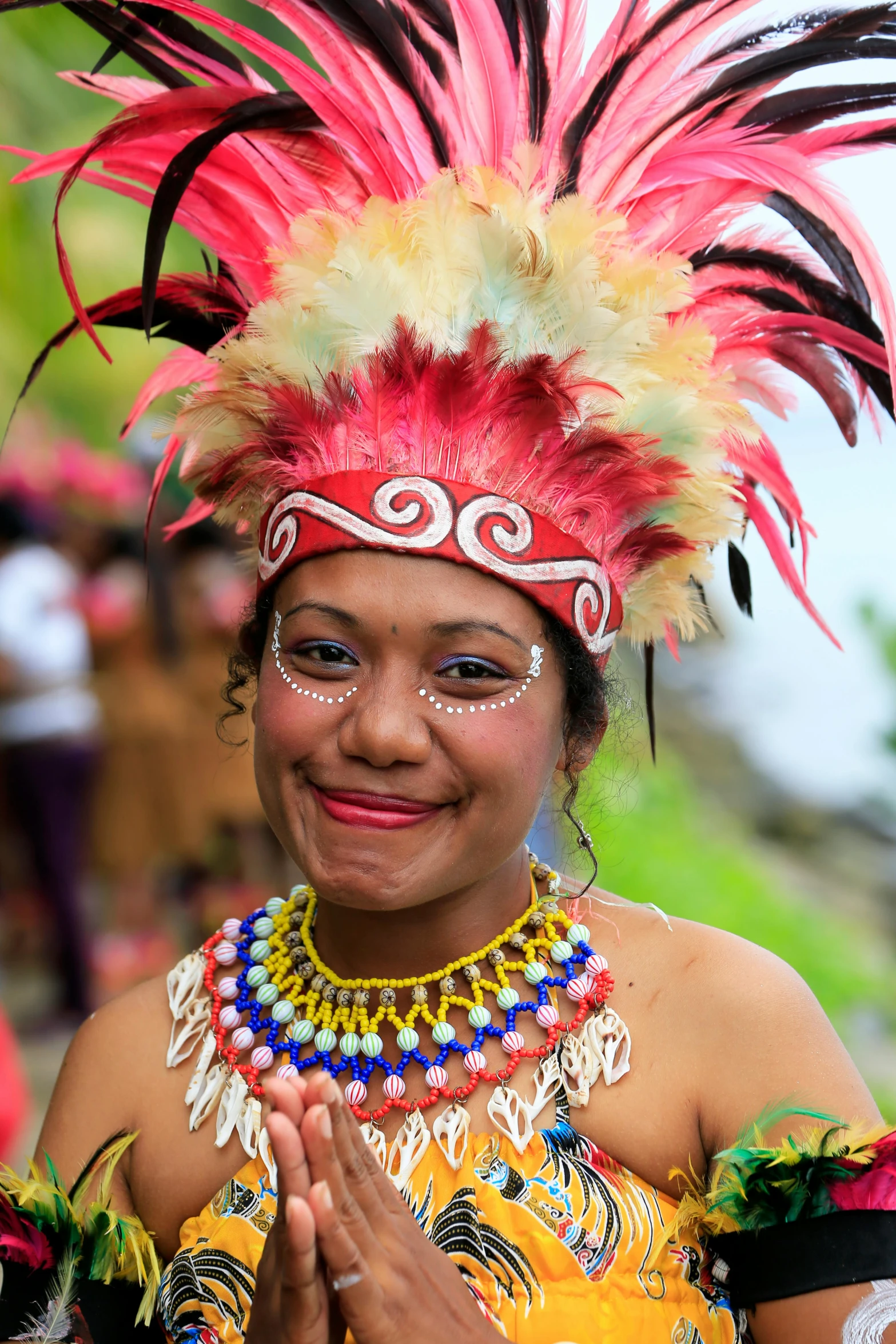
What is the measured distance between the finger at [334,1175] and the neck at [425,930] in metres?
0.54

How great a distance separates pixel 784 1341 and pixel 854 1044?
483cm

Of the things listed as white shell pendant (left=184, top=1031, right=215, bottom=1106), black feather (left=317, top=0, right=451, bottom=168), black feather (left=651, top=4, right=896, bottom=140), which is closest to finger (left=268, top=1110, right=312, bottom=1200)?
white shell pendant (left=184, top=1031, right=215, bottom=1106)

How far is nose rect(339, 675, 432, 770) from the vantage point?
74.2 inches

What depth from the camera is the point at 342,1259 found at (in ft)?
5.24

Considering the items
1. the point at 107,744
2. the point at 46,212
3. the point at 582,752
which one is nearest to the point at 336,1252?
the point at 582,752

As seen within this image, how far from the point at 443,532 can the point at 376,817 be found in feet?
1.47

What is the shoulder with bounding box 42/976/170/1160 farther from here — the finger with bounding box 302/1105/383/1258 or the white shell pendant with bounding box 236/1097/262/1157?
the finger with bounding box 302/1105/383/1258

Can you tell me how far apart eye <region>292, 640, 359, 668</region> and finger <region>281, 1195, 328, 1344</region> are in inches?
30.8

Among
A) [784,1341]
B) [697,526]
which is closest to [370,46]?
[697,526]

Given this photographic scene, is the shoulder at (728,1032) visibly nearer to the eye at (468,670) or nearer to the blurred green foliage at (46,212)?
→ the eye at (468,670)

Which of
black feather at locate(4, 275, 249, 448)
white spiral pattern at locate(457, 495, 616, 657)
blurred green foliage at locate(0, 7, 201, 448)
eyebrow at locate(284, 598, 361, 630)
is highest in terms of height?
blurred green foliage at locate(0, 7, 201, 448)

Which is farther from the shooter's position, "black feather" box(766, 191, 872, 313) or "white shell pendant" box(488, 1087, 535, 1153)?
"black feather" box(766, 191, 872, 313)

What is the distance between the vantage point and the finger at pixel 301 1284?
A: 5.10ft

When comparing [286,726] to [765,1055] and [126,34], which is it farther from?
[126,34]
